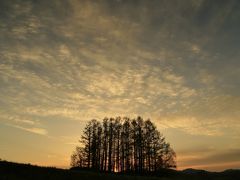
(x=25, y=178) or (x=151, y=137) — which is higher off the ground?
(x=151, y=137)

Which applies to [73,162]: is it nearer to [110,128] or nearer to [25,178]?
[110,128]

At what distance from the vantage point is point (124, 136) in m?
65.2

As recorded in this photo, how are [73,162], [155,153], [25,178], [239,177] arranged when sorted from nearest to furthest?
[25,178] → [239,177] → [155,153] → [73,162]

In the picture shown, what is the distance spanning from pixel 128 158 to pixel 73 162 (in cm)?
2665

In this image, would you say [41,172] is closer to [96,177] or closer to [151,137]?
[96,177]

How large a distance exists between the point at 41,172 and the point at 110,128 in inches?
1538

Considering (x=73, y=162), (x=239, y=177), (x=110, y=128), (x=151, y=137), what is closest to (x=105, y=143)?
(x=110, y=128)

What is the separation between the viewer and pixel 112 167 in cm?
6575

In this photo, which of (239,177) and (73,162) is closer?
(239,177)

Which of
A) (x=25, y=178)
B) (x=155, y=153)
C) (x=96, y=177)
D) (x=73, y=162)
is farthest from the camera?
(x=73, y=162)

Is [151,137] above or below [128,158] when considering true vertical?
above

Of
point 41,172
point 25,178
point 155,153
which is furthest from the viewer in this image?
point 155,153

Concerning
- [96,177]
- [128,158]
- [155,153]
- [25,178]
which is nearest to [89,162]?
[128,158]

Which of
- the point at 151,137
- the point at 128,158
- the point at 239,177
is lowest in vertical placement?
the point at 239,177
